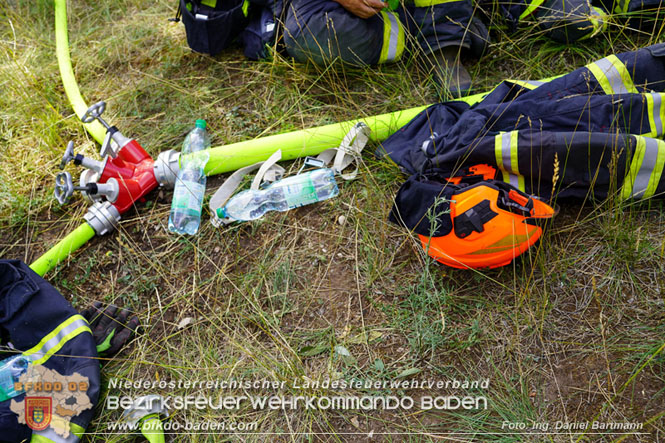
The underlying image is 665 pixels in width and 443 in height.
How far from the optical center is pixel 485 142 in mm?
1997

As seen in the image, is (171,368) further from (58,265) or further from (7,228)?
(7,228)

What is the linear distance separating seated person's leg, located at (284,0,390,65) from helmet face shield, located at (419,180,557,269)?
1.29m

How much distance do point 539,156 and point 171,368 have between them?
6.28 ft

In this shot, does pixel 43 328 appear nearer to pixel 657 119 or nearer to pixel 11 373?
pixel 11 373

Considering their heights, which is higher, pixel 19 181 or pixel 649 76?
pixel 649 76

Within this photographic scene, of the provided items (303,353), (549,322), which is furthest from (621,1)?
(303,353)

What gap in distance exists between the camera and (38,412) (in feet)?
6.16

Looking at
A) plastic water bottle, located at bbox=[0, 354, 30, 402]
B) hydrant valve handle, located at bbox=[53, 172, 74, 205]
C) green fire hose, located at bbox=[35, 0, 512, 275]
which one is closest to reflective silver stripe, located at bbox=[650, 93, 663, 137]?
green fire hose, located at bbox=[35, 0, 512, 275]

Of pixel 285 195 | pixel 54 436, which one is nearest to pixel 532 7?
pixel 285 195

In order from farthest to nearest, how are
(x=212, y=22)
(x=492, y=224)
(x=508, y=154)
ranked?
(x=212, y=22) < (x=508, y=154) < (x=492, y=224)

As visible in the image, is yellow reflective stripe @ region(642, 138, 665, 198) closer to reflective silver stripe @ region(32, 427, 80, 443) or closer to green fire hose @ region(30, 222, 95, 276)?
reflective silver stripe @ region(32, 427, 80, 443)

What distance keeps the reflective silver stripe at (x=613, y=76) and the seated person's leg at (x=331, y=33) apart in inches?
48.3

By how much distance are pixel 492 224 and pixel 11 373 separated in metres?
2.22

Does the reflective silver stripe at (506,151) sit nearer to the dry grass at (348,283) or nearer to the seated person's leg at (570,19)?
the dry grass at (348,283)
